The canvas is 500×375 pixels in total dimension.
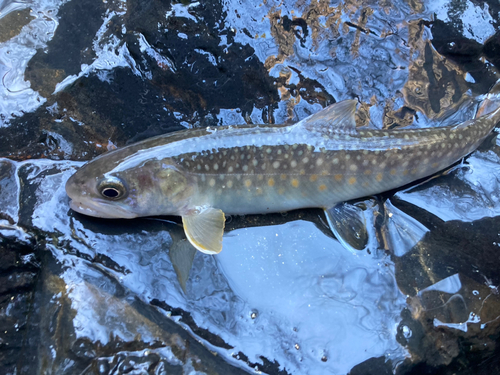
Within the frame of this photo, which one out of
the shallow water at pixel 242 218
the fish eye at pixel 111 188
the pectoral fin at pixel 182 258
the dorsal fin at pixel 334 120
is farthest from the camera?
the dorsal fin at pixel 334 120

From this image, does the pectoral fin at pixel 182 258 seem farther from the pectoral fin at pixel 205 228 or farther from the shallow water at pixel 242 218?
the pectoral fin at pixel 205 228

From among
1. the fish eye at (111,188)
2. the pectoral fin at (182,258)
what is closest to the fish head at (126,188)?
the fish eye at (111,188)

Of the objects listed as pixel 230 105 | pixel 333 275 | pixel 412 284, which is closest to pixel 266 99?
pixel 230 105

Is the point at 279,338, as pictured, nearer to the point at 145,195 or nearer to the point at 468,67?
the point at 145,195

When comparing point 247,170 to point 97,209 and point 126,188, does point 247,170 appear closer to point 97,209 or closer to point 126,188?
point 126,188

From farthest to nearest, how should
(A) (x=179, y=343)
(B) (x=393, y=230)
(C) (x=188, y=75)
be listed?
(C) (x=188, y=75) < (B) (x=393, y=230) < (A) (x=179, y=343)

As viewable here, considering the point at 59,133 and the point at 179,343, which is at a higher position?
the point at 59,133

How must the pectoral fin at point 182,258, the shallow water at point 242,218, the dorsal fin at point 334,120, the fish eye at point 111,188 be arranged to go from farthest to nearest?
the dorsal fin at point 334,120 → the pectoral fin at point 182,258 → the fish eye at point 111,188 → the shallow water at point 242,218
